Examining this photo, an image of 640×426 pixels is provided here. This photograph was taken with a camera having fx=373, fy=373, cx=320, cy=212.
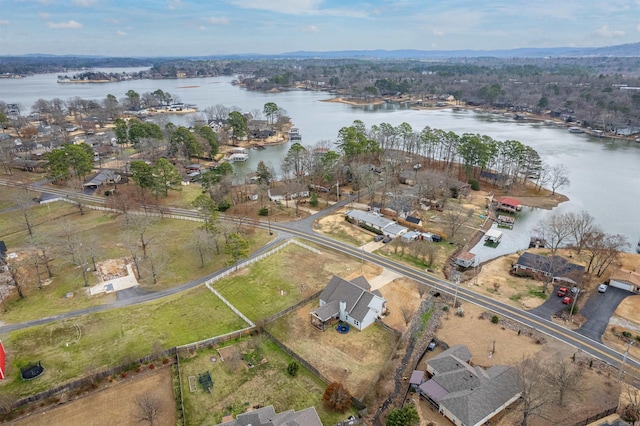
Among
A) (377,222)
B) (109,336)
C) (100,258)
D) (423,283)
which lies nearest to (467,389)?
(423,283)

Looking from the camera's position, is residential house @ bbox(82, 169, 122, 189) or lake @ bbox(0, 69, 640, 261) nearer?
lake @ bbox(0, 69, 640, 261)

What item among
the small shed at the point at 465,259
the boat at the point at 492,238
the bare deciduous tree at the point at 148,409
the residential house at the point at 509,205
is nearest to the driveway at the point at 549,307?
the small shed at the point at 465,259

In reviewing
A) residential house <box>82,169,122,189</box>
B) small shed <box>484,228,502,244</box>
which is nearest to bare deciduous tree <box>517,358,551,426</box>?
small shed <box>484,228,502,244</box>

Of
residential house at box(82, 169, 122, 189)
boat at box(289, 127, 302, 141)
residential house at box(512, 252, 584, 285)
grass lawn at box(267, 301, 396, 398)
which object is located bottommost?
grass lawn at box(267, 301, 396, 398)

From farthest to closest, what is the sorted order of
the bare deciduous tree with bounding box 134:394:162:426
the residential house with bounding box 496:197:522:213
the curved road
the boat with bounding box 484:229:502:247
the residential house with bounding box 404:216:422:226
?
1. the residential house with bounding box 496:197:522:213
2. the residential house with bounding box 404:216:422:226
3. the boat with bounding box 484:229:502:247
4. the curved road
5. the bare deciduous tree with bounding box 134:394:162:426

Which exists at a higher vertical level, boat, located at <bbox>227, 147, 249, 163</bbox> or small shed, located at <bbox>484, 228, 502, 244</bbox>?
boat, located at <bbox>227, 147, 249, 163</bbox>

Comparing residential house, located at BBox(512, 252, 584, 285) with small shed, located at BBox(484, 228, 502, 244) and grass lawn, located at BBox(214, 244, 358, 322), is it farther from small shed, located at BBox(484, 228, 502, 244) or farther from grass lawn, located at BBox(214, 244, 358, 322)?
grass lawn, located at BBox(214, 244, 358, 322)

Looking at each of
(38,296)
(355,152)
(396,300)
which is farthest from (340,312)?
(355,152)
